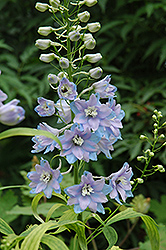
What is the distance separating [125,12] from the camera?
191 cm

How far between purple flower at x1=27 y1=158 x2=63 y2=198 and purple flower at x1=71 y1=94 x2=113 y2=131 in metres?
0.15

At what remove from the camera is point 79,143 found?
2.61 ft

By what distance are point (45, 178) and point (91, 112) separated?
22cm

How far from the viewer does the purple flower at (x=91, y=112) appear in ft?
2.64

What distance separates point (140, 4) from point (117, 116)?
1.32 m

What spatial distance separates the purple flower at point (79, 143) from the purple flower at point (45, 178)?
0.21ft

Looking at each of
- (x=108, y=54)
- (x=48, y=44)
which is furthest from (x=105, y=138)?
(x=108, y=54)

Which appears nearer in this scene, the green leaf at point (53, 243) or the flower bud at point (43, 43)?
the green leaf at point (53, 243)

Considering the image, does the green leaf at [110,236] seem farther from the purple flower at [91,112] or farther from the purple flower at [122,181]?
the purple flower at [91,112]

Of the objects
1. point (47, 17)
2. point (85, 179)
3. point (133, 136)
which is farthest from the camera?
point (47, 17)

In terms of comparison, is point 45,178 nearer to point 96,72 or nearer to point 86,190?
point 86,190

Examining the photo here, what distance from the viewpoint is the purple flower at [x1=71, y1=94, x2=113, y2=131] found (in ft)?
2.64

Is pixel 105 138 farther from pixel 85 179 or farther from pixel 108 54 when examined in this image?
pixel 108 54

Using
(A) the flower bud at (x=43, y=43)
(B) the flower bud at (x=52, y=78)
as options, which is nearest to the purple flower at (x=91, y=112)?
(B) the flower bud at (x=52, y=78)
